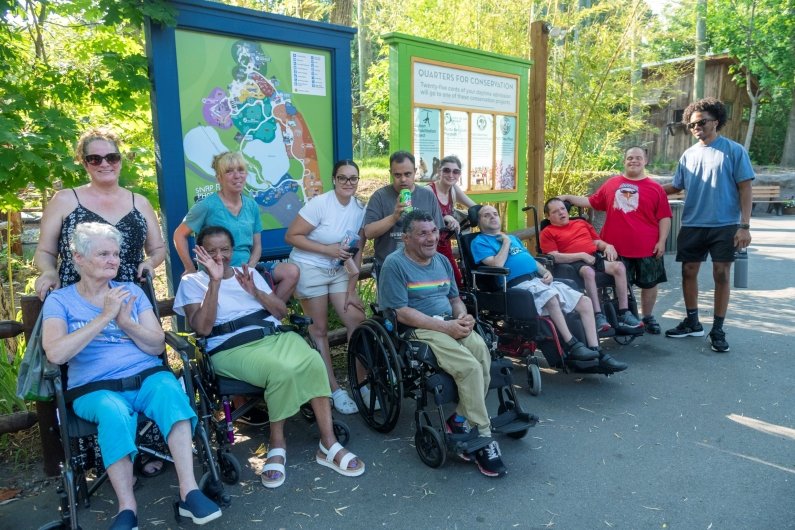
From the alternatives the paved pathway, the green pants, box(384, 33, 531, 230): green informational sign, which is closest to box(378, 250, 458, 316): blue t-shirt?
the green pants

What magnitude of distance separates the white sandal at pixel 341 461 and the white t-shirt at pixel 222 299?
0.75m

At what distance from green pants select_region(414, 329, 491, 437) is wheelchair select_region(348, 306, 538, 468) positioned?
0.05 metres

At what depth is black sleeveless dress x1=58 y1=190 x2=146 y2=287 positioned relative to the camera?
293 cm

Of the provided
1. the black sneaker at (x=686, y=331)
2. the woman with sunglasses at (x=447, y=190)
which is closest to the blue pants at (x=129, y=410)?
the woman with sunglasses at (x=447, y=190)

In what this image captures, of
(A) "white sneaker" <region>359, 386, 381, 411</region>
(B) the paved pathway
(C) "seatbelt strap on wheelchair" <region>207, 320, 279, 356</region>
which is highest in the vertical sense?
(C) "seatbelt strap on wheelchair" <region>207, 320, 279, 356</region>

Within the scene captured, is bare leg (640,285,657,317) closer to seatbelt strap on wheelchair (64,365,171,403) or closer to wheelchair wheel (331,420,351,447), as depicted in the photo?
wheelchair wheel (331,420,351,447)

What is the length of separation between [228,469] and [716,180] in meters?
4.34

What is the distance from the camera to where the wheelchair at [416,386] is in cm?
309

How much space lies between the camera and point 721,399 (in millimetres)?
3996

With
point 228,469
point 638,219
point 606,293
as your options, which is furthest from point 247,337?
point 638,219

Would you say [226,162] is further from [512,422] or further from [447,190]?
[512,422]

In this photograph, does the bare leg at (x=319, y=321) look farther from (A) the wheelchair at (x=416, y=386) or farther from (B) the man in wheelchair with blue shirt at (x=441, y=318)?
(B) the man in wheelchair with blue shirt at (x=441, y=318)

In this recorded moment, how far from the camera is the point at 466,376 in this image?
311 centimetres

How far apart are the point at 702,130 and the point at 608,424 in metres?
2.75
